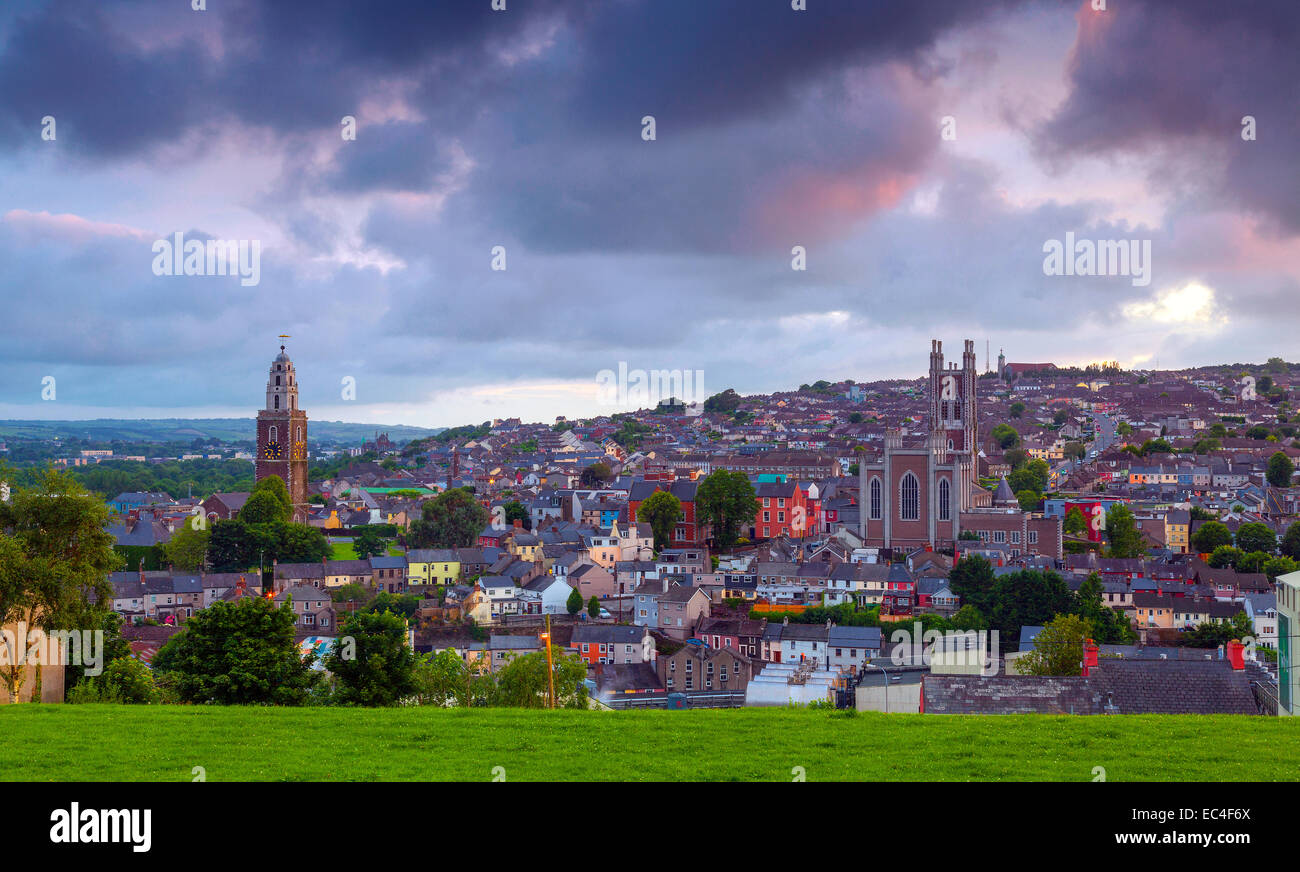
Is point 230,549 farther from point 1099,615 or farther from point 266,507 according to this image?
point 1099,615

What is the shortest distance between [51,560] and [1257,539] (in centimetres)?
7107

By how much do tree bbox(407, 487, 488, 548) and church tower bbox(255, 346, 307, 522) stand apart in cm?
1253

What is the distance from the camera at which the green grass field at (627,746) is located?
1084cm

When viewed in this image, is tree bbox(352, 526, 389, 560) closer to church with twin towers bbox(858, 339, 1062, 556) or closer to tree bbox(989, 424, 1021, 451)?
church with twin towers bbox(858, 339, 1062, 556)

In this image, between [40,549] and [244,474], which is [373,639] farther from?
[244,474]

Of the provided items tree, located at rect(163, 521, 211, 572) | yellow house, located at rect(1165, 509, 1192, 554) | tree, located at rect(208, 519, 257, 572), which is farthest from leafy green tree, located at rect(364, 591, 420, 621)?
yellow house, located at rect(1165, 509, 1192, 554)

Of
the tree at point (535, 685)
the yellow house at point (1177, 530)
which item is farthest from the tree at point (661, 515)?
the tree at point (535, 685)

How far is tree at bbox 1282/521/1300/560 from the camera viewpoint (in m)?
68.6

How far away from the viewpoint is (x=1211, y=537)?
72.7 meters

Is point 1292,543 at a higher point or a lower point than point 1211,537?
lower

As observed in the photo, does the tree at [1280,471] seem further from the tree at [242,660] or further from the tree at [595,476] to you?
the tree at [242,660]

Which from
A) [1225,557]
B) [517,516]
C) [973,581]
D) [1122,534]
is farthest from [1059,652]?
[517,516]
